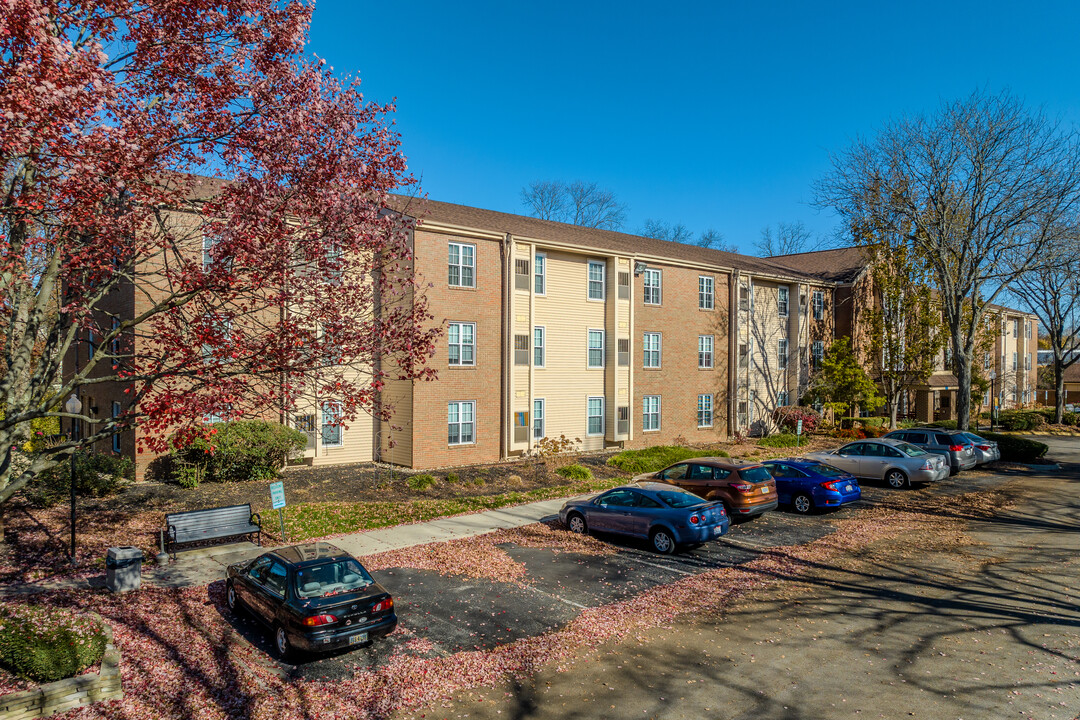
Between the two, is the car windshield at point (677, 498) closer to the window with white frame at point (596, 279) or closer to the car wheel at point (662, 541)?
the car wheel at point (662, 541)

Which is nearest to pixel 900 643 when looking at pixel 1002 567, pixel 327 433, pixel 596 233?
pixel 1002 567

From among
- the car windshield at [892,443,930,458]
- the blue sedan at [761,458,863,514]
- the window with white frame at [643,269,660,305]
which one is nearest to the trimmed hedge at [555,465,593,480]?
the blue sedan at [761,458,863,514]

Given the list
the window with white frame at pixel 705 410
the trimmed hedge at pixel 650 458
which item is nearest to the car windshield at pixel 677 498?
the trimmed hedge at pixel 650 458

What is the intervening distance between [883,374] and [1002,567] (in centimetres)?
2829

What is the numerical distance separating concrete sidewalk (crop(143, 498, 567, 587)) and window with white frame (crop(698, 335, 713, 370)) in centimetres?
1708

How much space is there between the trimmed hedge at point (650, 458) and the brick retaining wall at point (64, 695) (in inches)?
738

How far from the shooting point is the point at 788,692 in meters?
7.96

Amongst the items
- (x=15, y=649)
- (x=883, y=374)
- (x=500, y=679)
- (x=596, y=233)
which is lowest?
(x=500, y=679)

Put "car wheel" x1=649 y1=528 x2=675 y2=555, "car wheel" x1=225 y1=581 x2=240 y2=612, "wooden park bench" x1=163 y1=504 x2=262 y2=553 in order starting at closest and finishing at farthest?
"car wheel" x1=225 y1=581 x2=240 y2=612 < "wooden park bench" x1=163 y1=504 x2=262 y2=553 < "car wheel" x1=649 y1=528 x2=675 y2=555

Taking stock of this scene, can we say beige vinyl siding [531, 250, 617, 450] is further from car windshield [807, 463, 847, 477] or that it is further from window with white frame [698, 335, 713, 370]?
car windshield [807, 463, 847, 477]

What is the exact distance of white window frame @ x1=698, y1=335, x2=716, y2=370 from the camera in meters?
34.1

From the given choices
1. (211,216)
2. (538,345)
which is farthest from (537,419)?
(211,216)

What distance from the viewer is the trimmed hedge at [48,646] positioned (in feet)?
24.6

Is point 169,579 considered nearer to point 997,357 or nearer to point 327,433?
point 327,433
